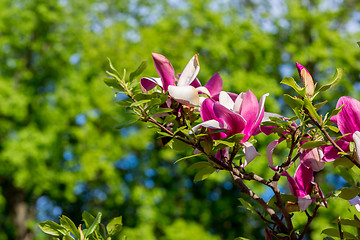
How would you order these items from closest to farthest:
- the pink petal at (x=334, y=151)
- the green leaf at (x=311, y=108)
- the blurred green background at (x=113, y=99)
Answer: the green leaf at (x=311, y=108), the pink petal at (x=334, y=151), the blurred green background at (x=113, y=99)

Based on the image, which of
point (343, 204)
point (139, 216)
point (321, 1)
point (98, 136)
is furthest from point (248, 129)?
point (321, 1)

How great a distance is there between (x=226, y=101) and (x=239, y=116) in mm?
93

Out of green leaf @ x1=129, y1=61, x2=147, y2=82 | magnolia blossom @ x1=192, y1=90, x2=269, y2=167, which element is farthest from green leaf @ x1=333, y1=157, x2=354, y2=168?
green leaf @ x1=129, y1=61, x2=147, y2=82

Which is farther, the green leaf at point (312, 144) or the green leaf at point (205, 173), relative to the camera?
the green leaf at point (205, 173)

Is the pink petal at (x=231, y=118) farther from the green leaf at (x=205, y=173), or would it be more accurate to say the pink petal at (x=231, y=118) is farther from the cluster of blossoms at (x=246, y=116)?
the green leaf at (x=205, y=173)

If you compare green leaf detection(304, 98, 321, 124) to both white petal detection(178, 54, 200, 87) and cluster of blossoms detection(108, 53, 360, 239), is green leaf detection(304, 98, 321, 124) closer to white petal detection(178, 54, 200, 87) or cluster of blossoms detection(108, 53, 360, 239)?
cluster of blossoms detection(108, 53, 360, 239)

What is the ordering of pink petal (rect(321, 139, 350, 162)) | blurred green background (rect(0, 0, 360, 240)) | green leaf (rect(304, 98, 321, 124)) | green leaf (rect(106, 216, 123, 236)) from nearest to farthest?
1. green leaf (rect(304, 98, 321, 124))
2. pink petal (rect(321, 139, 350, 162))
3. green leaf (rect(106, 216, 123, 236))
4. blurred green background (rect(0, 0, 360, 240))

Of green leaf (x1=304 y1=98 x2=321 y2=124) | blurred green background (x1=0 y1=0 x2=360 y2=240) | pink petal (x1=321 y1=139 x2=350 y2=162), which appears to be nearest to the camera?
green leaf (x1=304 y1=98 x2=321 y2=124)

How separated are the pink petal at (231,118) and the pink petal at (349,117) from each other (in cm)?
25

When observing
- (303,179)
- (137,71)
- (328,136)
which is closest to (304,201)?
(303,179)

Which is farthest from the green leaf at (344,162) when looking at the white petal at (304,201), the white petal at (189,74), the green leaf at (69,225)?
the green leaf at (69,225)

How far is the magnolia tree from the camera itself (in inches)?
39.9

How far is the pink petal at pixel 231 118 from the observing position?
100 cm

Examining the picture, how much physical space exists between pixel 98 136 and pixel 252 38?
525cm
